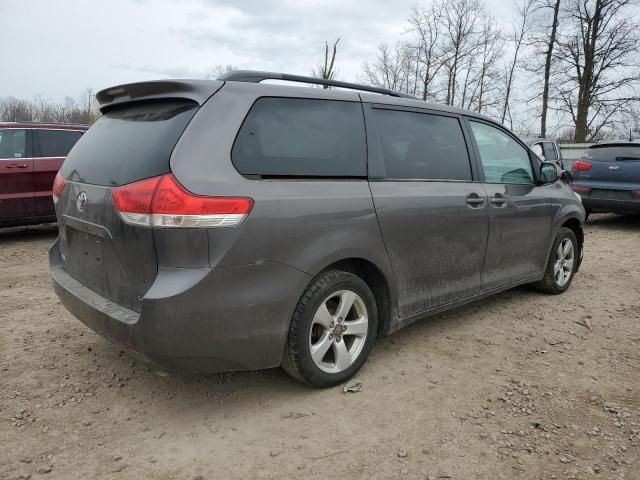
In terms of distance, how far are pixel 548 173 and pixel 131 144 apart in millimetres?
3545

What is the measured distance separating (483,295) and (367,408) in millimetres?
1651

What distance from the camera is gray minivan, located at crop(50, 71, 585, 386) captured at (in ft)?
7.68

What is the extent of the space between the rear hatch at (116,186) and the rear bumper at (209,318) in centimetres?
12

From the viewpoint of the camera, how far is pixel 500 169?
4.10 metres

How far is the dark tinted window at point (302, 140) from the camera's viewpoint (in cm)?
255

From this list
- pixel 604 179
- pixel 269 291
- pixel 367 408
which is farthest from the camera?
pixel 604 179

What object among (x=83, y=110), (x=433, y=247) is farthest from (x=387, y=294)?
(x=83, y=110)

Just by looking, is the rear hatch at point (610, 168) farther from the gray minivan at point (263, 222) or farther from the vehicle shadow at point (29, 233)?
the vehicle shadow at point (29, 233)

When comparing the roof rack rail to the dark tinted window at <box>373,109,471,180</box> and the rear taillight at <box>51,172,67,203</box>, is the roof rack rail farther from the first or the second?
the rear taillight at <box>51,172,67,203</box>

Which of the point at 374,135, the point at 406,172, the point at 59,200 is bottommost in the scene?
the point at 59,200

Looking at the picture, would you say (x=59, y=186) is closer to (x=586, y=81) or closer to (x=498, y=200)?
(x=498, y=200)

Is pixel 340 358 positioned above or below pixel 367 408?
above

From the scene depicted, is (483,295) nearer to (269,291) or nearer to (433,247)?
(433,247)

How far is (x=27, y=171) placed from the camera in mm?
7117
